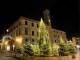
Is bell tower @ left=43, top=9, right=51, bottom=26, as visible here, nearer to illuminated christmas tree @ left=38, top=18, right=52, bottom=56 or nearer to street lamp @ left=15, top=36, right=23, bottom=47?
illuminated christmas tree @ left=38, top=18, right=52, bottom=56

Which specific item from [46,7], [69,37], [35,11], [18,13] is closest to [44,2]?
[46,7]

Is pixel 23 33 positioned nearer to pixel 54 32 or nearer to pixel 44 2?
pixel 54 32

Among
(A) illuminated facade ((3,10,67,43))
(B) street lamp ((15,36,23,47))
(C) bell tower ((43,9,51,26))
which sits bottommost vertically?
(B) street lamp ((15,36,23,47))

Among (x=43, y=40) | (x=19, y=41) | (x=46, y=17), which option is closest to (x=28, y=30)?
(x=19, y=41)

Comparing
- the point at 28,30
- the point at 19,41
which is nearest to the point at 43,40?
the point at 28,30

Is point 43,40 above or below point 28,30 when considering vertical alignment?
below

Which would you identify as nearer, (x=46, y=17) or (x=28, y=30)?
(x=28, y=30)

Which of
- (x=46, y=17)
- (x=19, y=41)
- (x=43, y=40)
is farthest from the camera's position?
(x=46, y=17)

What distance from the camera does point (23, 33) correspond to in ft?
13.2

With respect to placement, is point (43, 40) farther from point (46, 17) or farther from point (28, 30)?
point (46, 17)

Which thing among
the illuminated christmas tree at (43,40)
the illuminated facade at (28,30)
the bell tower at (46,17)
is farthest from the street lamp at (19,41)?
the bell tower at (46,17)

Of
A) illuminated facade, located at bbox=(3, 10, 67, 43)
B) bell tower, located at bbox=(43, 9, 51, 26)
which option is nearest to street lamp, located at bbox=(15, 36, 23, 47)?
illuminated facade, located at bbox=(3, 10, 67, 43)

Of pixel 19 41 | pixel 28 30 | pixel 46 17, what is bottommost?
pixel 19 41

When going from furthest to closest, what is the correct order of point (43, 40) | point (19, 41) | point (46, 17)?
1. point (46, 17)
2. point (43, 40)
3. point (19, 41)
